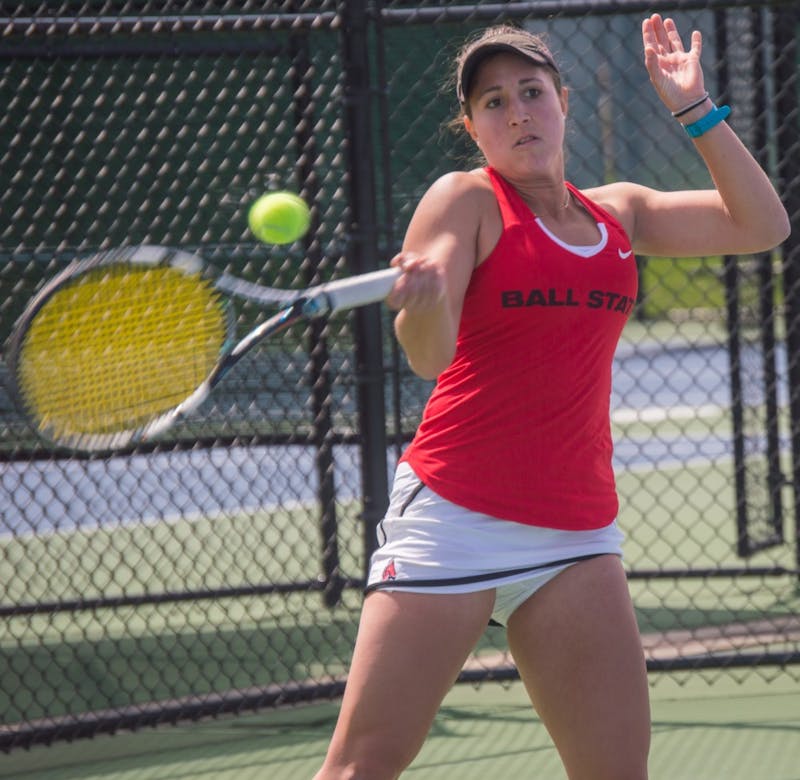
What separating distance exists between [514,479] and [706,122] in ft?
2.62

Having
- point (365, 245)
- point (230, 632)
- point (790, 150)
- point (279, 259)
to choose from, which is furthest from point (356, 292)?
point (279, 259)

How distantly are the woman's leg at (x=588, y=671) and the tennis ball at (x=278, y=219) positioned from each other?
0.85 m

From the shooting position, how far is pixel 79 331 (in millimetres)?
2283

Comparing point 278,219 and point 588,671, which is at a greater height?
point 278,219

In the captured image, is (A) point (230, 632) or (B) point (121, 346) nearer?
(B) point (121, 346)

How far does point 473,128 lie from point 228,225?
231 cm

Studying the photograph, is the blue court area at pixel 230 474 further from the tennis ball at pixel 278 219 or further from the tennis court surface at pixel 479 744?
the tennis ball at pixel 278 219

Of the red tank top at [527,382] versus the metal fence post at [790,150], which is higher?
the metal fence post at [790,150]

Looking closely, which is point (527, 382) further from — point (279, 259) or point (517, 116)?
point (279, 259)

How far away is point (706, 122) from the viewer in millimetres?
2357

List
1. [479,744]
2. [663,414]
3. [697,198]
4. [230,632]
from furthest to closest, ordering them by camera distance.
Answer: [663,414] < [230,632] < [479,744] < [697,198]

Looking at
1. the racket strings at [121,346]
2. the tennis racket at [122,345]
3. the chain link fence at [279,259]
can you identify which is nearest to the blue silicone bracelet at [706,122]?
the tennis racket at [122,345]

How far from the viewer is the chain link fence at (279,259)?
3.66m

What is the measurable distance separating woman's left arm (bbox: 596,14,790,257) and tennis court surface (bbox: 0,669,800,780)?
1494 millimetres
